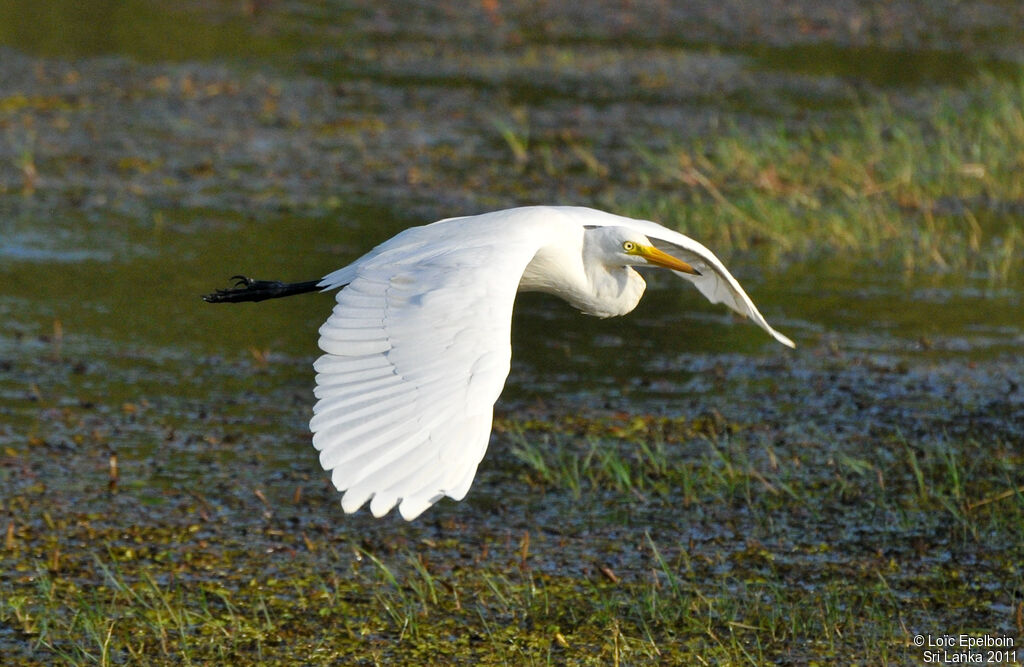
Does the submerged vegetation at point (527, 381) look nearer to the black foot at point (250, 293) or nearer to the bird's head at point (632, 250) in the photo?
the black foot at point (250, 293)

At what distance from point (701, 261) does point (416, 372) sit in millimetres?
1935

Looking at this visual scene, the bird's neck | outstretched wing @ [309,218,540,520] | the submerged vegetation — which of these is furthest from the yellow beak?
the submerged vegetation

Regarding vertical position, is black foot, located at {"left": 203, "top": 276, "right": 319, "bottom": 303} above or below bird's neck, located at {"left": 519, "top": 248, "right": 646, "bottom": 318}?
below

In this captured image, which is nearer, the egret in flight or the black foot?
the egret in flight

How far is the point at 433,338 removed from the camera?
3803mm

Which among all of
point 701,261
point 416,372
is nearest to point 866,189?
point 701,261

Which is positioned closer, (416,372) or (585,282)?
(416,372)

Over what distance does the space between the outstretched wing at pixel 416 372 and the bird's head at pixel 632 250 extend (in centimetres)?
74

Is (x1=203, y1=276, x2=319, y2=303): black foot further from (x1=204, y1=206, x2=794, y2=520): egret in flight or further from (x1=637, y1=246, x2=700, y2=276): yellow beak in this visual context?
(x1=637, y1=246, x2=700, y2=276): yellow beak

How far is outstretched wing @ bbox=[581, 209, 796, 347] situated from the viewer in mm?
4980

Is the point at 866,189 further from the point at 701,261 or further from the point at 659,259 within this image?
the point at 659,259

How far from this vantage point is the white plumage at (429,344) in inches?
131

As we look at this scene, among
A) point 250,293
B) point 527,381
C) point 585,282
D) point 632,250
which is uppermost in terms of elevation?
point 632,250

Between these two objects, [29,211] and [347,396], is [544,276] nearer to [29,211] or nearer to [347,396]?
[347,396]
